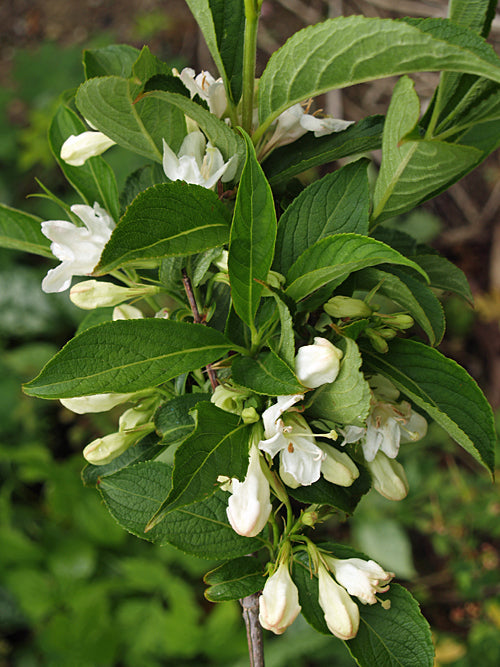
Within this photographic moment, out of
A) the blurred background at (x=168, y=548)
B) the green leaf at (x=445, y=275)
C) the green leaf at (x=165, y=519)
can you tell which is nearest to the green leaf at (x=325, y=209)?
the green leaf at (x=445, y=275)

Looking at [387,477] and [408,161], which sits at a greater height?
[408,161]

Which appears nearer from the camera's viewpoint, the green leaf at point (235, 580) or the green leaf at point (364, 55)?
the green leaf at point (364, 55)

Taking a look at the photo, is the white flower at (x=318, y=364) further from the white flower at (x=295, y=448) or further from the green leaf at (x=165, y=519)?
the green leaf at (x=165, y=519)

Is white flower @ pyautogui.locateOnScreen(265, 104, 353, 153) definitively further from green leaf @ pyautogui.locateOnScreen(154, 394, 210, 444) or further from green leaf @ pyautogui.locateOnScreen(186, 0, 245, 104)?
green leaf @ pyautogui.locateOnScreen(154, 394, 210, 444)

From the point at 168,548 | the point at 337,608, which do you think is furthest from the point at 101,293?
the point at 168,548

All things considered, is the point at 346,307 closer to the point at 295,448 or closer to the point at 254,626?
the point at 295,448

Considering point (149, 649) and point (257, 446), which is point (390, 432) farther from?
point (149, 649)

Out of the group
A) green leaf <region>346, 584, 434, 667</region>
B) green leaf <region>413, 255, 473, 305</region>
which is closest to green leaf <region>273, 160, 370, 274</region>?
green leaf <region>413, 255, 473, 305</region>
